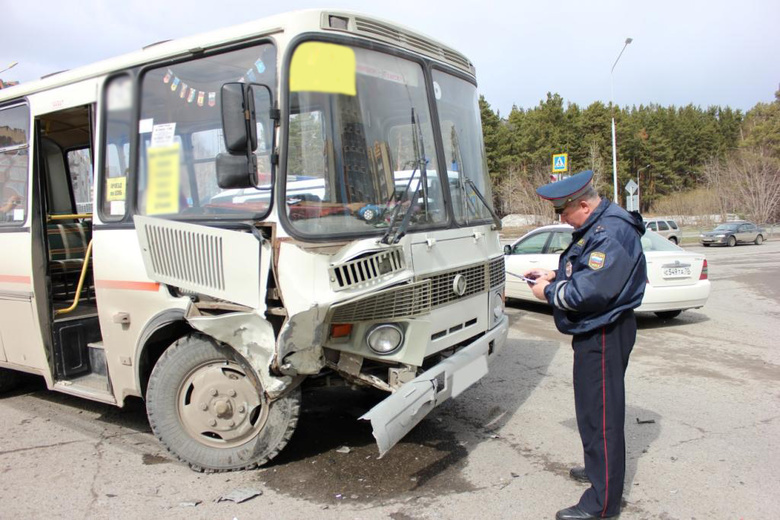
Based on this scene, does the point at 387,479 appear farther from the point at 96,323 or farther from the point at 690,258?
the point at 690,258

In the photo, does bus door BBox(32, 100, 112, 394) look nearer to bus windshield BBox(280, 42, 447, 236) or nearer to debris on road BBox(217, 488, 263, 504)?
debris on road BBox(217, 488, 263, 504)

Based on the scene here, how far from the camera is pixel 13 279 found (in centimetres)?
498

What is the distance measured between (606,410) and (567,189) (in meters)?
1.27

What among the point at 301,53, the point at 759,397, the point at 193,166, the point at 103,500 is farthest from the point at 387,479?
the point at 759,397

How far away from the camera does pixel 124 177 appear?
4250mm

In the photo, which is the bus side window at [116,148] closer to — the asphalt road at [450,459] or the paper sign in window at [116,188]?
the paper sign in window at [116,188]

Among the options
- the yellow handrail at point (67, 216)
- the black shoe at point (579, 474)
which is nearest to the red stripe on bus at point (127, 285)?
the yellow handrail at point (67, 216)

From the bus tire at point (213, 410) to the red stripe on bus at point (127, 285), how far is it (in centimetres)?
43

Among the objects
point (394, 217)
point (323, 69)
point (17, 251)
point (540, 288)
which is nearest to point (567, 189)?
point (540, 288)

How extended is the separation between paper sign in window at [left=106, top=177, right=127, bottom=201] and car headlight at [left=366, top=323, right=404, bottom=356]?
216 centimetres

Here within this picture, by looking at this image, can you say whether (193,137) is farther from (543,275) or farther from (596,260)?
(596,260)

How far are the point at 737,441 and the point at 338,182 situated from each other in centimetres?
361

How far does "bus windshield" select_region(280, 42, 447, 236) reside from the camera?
3.51m

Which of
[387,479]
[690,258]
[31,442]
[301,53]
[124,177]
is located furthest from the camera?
[690,258]
